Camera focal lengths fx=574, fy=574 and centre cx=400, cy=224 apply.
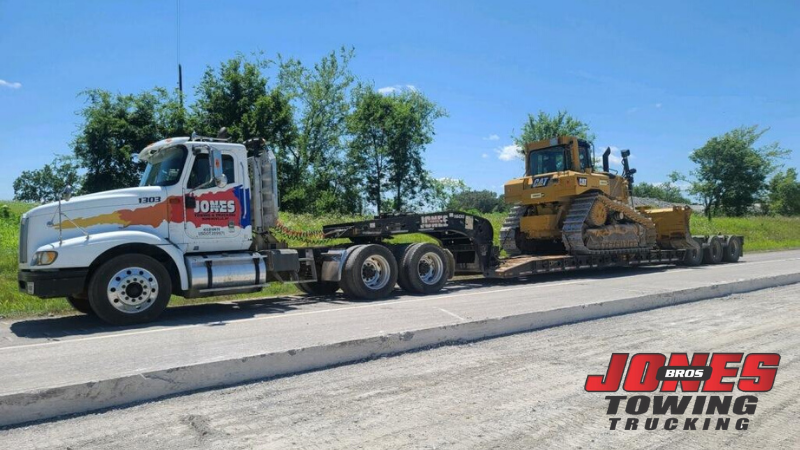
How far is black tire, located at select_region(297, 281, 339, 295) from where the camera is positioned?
11.5m

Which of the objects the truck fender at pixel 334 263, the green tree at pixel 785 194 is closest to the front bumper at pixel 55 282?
the truck fender at pixel 334 263

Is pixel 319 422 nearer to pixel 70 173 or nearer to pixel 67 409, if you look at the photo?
pixel 67 409

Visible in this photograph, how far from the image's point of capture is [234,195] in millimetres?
9445

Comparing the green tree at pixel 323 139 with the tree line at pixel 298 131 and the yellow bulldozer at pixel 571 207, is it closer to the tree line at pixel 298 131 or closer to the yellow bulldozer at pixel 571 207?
the tree line at pixel 298 131

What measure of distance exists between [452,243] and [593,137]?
4067 centimetres

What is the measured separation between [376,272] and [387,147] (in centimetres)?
2763

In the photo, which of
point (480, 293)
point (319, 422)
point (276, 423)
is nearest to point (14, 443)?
point (276, 423)

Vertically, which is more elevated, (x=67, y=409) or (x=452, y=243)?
(x=452, y=243)

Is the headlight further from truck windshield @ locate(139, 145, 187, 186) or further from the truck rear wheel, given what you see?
the truck rear wheel

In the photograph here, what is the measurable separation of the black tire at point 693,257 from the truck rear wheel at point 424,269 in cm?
926

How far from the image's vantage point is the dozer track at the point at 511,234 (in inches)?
609

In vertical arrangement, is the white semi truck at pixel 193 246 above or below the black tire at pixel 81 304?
above

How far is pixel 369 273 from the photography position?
35.3ft

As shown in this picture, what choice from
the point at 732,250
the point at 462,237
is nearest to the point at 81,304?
Answer: the point at 462,237
